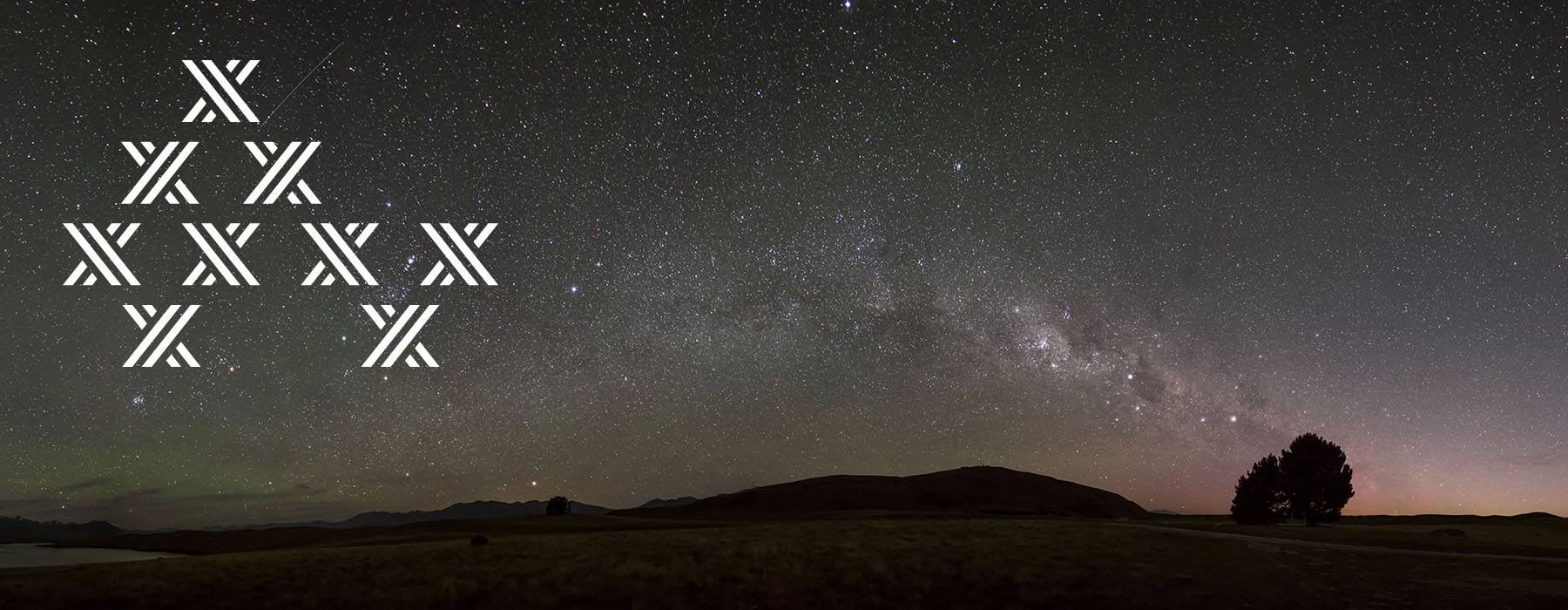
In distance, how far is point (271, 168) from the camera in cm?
3441

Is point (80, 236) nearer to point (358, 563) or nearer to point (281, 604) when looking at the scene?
point (358, 563)

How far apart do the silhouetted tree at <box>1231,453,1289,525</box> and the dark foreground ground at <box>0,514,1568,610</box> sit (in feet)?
136

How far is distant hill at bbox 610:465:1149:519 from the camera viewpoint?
6250 inches

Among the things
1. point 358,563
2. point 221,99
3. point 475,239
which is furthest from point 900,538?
point 221,99

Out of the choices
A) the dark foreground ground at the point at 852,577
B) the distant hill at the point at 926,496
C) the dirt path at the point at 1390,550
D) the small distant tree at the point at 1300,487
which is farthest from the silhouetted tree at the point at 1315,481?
the distant hill at the point at 926,496

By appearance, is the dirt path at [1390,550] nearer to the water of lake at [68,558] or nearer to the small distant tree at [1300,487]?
the small distant tree at [1300,487]

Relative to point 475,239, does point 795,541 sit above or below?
below

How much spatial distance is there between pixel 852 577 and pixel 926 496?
156095mm

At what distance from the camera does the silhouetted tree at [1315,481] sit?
226 ft

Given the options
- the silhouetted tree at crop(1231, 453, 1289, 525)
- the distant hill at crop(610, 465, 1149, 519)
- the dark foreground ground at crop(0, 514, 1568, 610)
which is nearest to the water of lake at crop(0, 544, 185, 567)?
the dark foreground ground at crop(0, 514, 1568, 610)

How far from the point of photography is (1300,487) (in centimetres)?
7000

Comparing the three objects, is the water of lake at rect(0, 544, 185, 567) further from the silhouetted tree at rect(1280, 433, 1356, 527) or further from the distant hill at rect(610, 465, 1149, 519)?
the distant hill at rect(610, 465, 1149, 519)

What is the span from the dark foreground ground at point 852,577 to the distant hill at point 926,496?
4560 inches

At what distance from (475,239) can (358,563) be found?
630 inches
